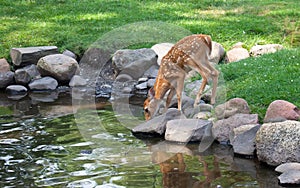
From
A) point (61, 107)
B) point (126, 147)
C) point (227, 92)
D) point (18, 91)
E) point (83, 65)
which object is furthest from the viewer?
point (83, 65)

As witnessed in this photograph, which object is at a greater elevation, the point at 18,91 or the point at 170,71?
the point at 170,71

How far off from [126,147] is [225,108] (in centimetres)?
175

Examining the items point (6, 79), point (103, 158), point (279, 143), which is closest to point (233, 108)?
point (279, 143)

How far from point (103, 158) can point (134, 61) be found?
5334 millimetres

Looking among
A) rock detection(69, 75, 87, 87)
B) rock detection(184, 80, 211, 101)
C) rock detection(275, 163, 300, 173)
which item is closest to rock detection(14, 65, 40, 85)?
rock detection(69, 75, 87, 87)

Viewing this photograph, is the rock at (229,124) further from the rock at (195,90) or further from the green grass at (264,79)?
the rock at (195,90)

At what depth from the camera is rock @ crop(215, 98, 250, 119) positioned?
1035 cm

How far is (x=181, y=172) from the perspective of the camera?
872cm

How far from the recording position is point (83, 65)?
49.6 ft

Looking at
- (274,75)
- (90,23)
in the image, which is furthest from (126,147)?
(90,23)

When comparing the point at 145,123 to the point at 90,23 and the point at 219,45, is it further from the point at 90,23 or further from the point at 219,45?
→ the point at 90,23

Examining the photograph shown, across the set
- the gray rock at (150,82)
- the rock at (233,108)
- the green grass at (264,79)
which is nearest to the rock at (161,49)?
the gray rock at (150,82)

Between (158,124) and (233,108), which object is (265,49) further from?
(158,124)

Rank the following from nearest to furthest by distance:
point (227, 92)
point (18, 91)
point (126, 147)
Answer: point (126, 147) → point (227, 92) → point (18, 91)
